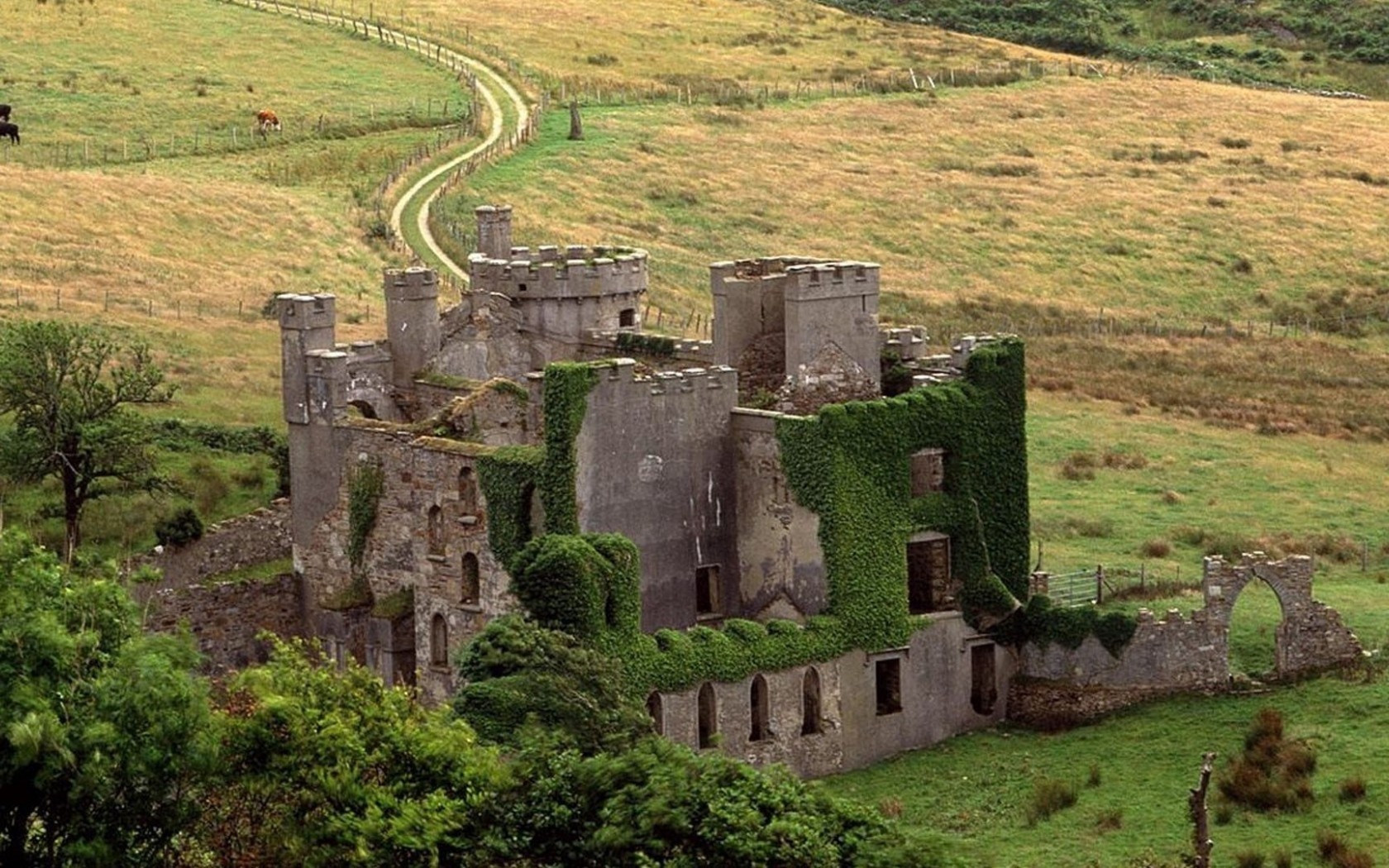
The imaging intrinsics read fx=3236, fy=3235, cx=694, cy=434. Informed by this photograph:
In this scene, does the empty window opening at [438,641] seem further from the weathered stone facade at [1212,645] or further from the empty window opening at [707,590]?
the weathered stone facade at [1212,645]

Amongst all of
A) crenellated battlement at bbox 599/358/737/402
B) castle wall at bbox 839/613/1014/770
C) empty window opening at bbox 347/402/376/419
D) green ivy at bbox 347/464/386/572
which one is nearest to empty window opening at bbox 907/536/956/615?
castle wall at bbox 839/613/1014/770

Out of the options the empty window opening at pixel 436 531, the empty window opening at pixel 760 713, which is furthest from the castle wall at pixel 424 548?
the empty window opening at pixel 760 713

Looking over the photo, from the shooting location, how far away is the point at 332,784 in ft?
141

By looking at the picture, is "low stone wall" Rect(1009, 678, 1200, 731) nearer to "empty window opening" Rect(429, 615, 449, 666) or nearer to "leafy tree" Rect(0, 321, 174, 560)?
"empty window opening" Rect(429, 615, 449, 666)

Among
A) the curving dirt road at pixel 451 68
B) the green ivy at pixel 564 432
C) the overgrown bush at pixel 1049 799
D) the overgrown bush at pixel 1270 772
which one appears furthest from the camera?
the curving dirt road at pixel 451 68

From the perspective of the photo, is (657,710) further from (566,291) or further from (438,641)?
(566,291)

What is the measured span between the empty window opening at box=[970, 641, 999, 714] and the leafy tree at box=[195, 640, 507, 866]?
21832 mm

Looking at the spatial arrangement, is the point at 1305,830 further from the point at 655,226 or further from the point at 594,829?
the point at 655,226

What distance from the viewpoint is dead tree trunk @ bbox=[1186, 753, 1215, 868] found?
5256 cm

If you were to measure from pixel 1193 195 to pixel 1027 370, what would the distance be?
141 ft

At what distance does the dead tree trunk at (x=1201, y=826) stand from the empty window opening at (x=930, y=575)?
1090cm

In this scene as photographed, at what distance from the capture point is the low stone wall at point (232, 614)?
2635 inches

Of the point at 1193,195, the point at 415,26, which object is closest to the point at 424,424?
the point at 1193,195

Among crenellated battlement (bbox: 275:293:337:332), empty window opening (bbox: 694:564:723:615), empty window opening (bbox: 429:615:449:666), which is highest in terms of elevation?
crenellated battlement (bbox: 275:293:337:332)
